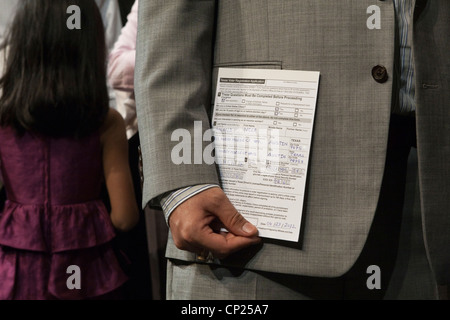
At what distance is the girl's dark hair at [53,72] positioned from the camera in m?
1.29

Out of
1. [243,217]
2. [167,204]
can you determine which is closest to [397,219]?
[243,217]

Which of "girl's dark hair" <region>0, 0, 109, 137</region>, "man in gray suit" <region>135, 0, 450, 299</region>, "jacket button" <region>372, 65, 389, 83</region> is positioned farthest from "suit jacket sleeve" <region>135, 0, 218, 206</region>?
"girl's dark hair" <region>0, 0, 109, 137</region>

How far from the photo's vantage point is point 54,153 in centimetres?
133

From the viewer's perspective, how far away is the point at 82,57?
4.42ft

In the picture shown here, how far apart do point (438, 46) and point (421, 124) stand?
0.15 metres

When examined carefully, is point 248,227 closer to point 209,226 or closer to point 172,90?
point 209,226

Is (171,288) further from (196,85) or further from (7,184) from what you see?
(7,184)

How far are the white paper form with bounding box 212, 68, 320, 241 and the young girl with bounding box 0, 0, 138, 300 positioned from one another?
24.5 inches

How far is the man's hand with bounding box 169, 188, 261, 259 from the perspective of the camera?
754mm

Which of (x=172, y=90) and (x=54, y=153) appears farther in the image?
(x=54, y=153)

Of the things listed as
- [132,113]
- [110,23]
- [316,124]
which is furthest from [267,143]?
[110,23]

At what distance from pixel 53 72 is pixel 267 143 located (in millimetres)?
761

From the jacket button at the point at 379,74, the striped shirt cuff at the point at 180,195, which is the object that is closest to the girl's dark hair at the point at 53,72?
the striped shirt cuff at the point at 180,195

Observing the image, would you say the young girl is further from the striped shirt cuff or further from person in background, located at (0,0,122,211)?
the striped shirt cuff
